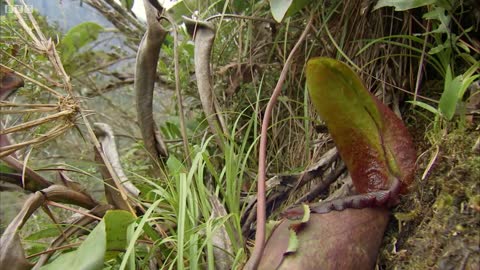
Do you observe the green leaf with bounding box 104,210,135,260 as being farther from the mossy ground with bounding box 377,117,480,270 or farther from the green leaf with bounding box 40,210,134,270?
the mossy ground with bounding box 377,117,480,270

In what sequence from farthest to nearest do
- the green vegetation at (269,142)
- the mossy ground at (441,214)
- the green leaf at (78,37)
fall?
the green leaf at (78,37) < the green vegetation at (269,142) < the mossy ground at (441,214)

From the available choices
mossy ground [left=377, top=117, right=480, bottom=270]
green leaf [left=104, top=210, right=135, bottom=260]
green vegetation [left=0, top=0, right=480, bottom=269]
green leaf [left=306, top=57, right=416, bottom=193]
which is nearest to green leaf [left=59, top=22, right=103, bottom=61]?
green vegetation [left=0, top=0, right=480, bottom=269]

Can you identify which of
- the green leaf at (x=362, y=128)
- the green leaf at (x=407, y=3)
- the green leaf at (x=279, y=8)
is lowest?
the green leaf at (x=362, y=128)

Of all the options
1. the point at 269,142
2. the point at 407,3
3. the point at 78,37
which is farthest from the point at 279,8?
the point at 78,37

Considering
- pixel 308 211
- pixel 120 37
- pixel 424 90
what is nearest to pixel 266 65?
pixel 424 90

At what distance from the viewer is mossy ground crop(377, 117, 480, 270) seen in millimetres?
556

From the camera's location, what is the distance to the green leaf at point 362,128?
729 millimetres

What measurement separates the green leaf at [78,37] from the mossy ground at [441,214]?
1.04 meters

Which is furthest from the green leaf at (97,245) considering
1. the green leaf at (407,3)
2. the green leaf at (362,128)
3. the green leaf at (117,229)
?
the green leaf at (407,3)

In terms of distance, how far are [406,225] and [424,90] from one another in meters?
0.28

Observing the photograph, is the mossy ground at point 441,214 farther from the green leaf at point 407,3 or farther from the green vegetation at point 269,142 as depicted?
the green leaf at point 407,3

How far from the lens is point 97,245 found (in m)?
0.64

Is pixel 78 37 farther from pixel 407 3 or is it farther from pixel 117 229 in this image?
pixel 407 3

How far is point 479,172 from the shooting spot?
1.97 feet
